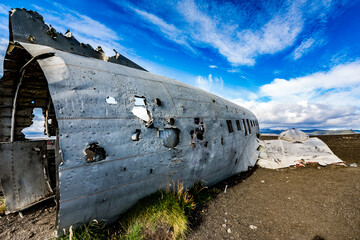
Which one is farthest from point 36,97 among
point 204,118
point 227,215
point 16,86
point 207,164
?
point 227,215

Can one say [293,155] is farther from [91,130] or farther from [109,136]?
[91,130]

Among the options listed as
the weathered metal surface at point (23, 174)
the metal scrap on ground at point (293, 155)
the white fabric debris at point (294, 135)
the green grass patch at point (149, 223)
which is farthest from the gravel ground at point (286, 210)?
the white fabric debris at point (294, 135)

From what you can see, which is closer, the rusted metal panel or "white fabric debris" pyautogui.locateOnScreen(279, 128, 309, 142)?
the rusted metal panel

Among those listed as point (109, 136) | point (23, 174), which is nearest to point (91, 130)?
point (109, 136)

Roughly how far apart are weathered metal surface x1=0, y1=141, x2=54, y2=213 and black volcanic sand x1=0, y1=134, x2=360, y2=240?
0.36 metres

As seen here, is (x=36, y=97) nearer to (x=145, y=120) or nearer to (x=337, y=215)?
(x=145, y=120)

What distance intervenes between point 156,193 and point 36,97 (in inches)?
219

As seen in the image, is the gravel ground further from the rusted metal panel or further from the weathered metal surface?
the weathered metal surface

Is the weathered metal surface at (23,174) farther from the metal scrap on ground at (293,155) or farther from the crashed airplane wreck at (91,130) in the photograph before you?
the metal scrap on ground at (293,155)

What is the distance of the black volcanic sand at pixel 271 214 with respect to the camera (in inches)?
159

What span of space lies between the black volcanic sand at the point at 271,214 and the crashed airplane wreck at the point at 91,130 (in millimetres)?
987

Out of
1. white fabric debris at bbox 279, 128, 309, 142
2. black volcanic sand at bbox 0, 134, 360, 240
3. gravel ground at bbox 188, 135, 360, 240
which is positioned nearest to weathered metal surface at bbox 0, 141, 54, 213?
black volcanic sand at bbox 0, 134, 360, 240

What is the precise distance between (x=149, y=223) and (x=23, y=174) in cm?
465

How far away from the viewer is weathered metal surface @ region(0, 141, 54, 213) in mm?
4602
